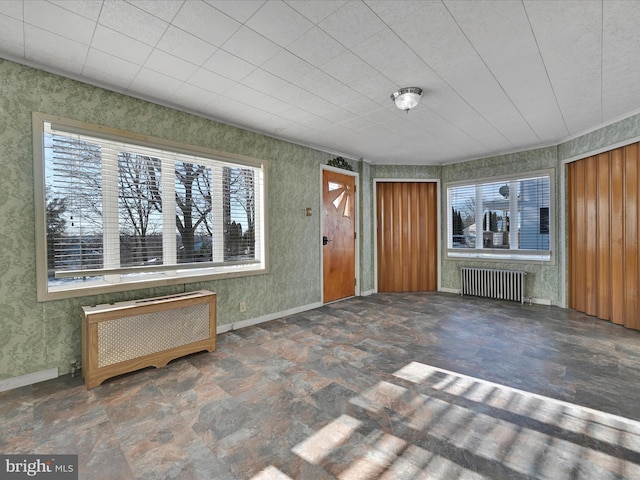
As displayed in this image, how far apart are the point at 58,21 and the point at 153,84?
80cm

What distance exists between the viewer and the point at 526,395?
2080 mm

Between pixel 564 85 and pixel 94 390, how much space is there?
483 centimetres

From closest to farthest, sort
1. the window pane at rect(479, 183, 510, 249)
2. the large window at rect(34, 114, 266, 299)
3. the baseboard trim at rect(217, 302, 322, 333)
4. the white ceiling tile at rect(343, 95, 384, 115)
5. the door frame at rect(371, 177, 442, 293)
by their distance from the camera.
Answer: the large window at rect(34, 114, 266, 299) < the white ceiling tile at rect(343, 95, 384, 115) < the baseboard trim at rect(217, 302, 322, 333) < the window pane at rect(479, 183, 510, 249) < the door frame at rect(371, 177, 442, 293)

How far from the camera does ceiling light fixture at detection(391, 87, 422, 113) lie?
2.67m

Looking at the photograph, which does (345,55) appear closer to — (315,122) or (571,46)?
(315,122)

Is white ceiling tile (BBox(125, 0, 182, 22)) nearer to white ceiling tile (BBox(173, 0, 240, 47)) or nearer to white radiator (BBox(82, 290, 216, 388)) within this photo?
white ceiling tile (BBox(173, 0, 240, 47))

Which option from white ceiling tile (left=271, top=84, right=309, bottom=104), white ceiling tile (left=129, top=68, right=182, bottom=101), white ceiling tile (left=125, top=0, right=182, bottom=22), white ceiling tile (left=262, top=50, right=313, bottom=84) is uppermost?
white ceiling tile (left=129, top=68, right=182, bottom=101)

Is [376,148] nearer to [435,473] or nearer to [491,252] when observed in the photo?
[491,252]

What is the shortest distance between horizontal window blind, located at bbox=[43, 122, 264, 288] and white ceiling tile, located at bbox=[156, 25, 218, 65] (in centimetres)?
110

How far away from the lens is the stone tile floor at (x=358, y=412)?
1.49m

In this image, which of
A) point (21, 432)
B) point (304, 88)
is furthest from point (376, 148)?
point (21, 432)

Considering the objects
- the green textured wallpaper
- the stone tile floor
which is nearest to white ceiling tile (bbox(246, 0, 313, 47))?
the green textured wallpaper

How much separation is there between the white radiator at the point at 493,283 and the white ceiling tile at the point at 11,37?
6135mm

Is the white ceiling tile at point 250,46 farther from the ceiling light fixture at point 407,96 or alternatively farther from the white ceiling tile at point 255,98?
the ceiling light fixture at point 407,96
